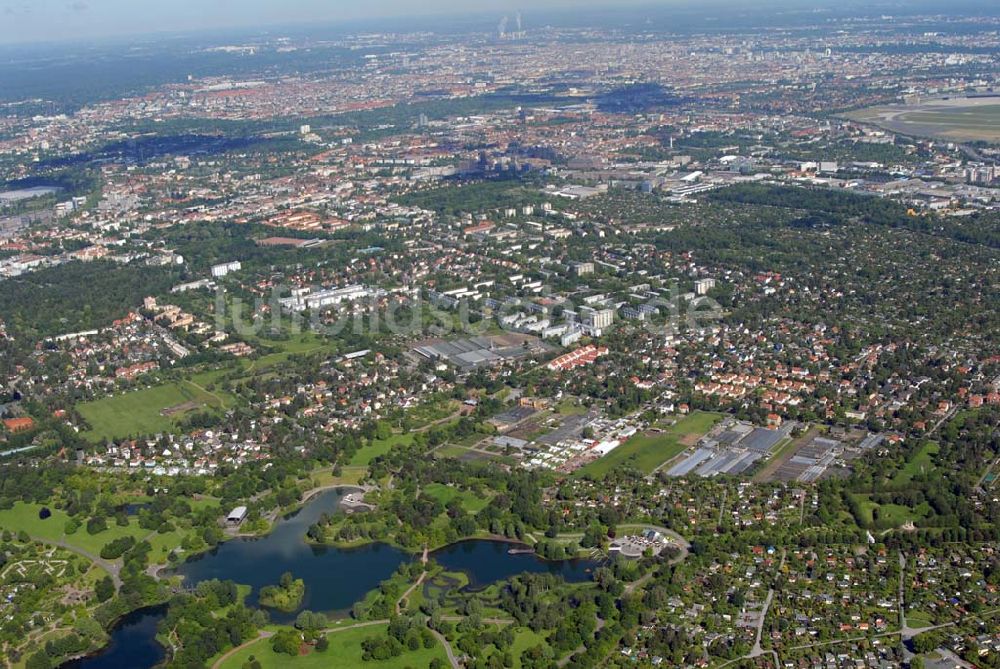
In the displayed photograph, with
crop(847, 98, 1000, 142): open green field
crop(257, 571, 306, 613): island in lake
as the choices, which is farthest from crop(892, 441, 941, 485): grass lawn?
crop(847, 98, 1000, 142): open green field

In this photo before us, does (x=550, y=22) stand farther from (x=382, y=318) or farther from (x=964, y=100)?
(x=382, y=318)

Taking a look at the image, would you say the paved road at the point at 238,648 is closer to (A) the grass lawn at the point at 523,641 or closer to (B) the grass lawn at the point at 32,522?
(A) the grass lawn at the point at 523,641

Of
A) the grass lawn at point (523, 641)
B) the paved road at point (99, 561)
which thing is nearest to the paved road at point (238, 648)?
the paved road at point (99, 561)

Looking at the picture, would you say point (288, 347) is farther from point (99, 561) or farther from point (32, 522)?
point (99, 561)

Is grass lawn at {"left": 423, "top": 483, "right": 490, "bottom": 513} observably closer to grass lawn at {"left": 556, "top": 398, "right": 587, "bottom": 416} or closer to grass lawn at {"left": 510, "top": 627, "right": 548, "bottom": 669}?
grass lawn at {"left": 510, "top": 627, "right": 548, "bottom": 669}

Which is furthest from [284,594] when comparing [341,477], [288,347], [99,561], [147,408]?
[288,347]
